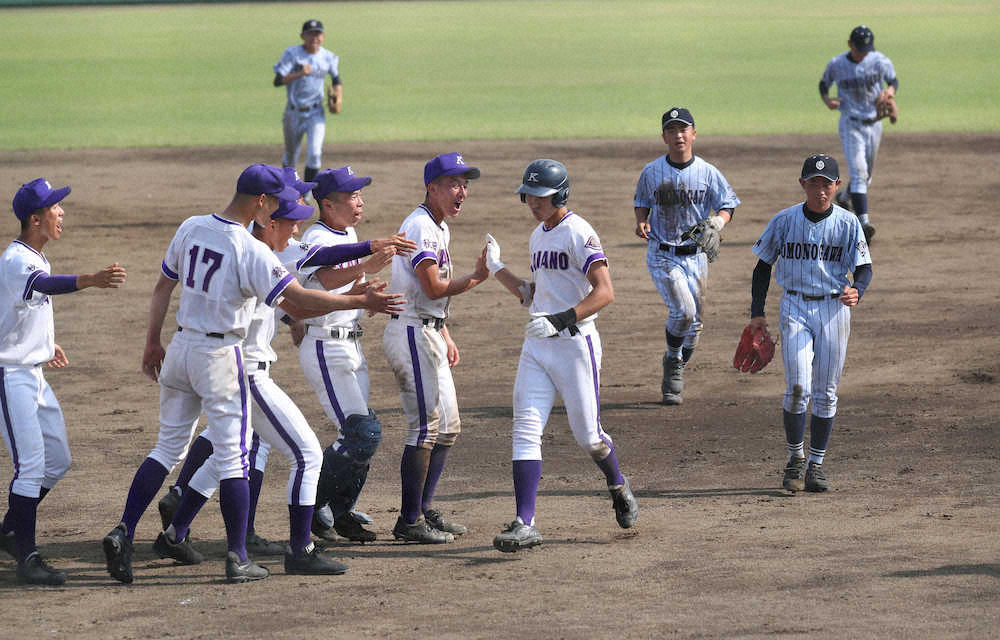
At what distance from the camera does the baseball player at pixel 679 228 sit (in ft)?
37.6

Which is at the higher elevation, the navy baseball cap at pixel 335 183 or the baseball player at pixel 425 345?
the navy baseball cap at pixel 335 183

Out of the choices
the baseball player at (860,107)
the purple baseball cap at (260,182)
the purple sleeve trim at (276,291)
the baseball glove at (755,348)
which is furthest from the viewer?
the baseball player at (860,107)

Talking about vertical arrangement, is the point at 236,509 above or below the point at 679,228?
below

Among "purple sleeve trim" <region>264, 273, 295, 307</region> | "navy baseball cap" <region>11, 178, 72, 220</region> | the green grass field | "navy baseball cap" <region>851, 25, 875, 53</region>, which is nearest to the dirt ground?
"purple sleeve trim" <region>264, 273, 295, 307</region>

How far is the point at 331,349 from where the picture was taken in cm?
800

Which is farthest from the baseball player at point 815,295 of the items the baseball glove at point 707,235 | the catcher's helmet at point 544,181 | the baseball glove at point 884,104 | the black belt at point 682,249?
the baseball glove at point 884,104

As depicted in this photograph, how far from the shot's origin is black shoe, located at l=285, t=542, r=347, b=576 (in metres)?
7.57

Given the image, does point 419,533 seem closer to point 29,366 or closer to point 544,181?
point 544,181

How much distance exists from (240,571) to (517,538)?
4.83 ft

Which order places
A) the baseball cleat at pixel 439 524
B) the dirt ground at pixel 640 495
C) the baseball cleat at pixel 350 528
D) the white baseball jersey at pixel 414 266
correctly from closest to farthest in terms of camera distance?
the dirt ground at pixel 640 495
the white baseball jersey at pixel 414 266
the baseball cleat at pixel 350 528
the baseball cleat at pixel 439 524

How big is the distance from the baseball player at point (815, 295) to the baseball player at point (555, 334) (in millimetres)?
1589

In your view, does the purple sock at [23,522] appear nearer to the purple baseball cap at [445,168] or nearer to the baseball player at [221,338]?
the baseball player at [221,338]

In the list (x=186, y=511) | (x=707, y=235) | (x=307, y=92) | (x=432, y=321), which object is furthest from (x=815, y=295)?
(x=307, y=92)

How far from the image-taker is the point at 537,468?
801 centimetres
